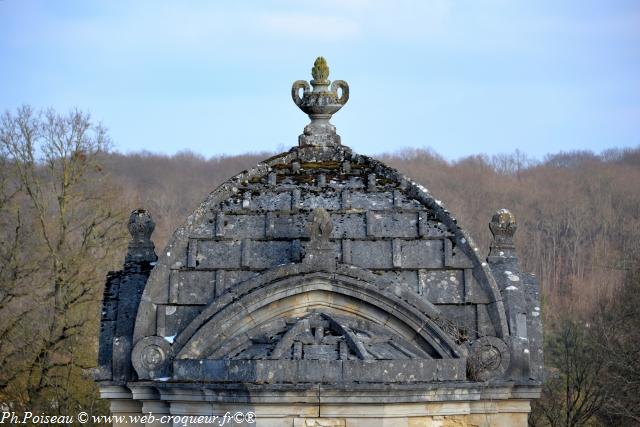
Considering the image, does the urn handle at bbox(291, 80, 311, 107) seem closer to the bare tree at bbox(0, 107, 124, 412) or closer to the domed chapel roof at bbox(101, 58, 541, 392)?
the domed chapel roof at bbox(101, 58, 541, 392)

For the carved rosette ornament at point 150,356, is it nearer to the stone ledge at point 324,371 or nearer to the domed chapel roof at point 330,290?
the domed chapel roof at point 330,290

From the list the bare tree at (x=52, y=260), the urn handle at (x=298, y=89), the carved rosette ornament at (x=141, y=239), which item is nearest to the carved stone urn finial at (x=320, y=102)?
the urn handle at (x=298, y=89)

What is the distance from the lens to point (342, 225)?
15.0m

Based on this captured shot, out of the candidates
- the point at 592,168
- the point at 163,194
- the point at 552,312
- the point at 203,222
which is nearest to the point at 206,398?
the point at 203,222

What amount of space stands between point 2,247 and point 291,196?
64.6 ft

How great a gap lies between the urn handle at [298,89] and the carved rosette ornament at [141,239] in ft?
6.84

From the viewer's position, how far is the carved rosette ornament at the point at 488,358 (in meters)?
14.4

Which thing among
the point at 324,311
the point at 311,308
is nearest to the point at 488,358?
the point at 324,311

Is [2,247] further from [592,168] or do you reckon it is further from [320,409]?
[592,168]

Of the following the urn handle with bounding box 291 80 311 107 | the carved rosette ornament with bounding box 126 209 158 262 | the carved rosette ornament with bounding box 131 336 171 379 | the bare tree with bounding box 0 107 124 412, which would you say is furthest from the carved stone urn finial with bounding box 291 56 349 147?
the bare tree with bounding box 0 107 124 412

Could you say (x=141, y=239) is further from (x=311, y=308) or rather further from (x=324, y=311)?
(x=324, y=311)

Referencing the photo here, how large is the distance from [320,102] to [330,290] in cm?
256

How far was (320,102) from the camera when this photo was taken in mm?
15977

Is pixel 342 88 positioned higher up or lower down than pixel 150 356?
higher up
